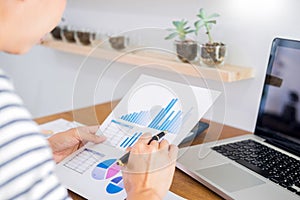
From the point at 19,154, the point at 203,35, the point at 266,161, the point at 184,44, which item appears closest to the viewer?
the point at 19,154

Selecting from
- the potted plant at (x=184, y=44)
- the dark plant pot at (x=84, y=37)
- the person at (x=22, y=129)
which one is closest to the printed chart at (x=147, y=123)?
the potted plant at (x=184, y=44)

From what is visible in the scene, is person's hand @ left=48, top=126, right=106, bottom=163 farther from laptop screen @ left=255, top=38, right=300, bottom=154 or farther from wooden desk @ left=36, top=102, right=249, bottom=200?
laptop screen @ left=255, top=38, right=300, bottom=154

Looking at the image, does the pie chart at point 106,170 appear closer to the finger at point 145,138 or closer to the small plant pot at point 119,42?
the finger at point 145,138

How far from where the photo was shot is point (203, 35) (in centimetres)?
127

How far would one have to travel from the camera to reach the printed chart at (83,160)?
0.92 meters

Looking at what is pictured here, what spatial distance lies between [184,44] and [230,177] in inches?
16.7

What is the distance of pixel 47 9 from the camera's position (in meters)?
0.54

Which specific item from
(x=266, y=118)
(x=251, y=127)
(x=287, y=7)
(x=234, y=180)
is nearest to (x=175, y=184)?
(x=234, y=180)

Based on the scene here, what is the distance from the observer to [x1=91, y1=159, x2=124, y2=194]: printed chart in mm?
835

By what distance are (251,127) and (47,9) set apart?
2.75ft

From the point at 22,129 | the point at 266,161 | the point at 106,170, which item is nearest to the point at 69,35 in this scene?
the point at 106,170

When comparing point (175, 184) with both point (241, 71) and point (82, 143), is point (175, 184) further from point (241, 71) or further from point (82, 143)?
point (241, 71)

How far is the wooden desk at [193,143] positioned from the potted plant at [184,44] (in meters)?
0.21

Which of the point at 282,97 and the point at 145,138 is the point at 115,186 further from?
the point at 282,97
